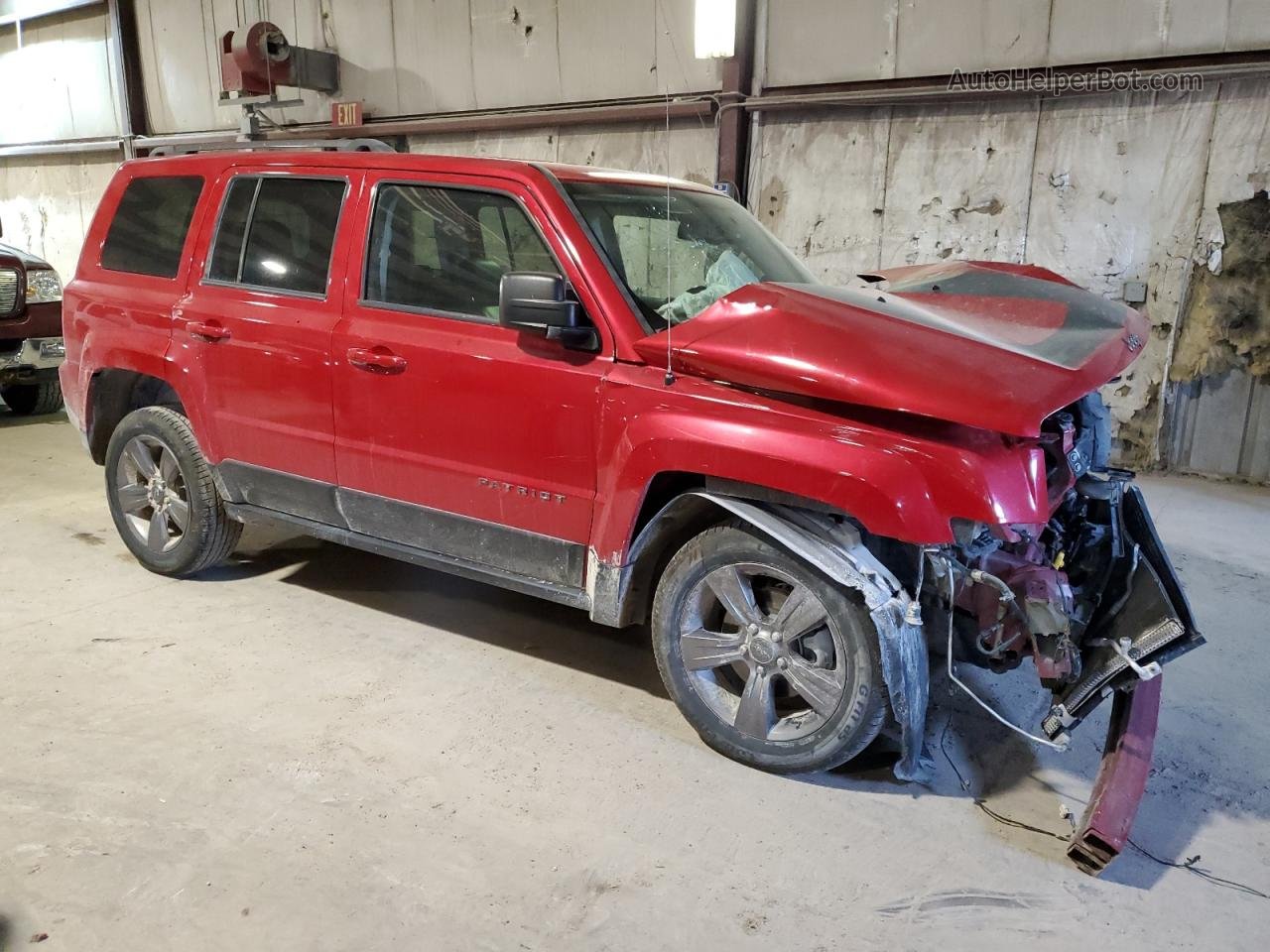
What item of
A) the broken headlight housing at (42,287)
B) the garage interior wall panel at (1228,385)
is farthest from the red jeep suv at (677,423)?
the broken headlight housing at (42,287)

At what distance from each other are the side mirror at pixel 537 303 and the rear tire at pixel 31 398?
674cm

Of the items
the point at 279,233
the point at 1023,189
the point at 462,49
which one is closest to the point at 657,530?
the point at 279,233

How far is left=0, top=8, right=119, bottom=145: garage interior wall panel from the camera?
1216 cm

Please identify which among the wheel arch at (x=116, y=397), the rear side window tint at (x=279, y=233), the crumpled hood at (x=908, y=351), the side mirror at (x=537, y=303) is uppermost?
the rear side window tint at (x=279, y=233)

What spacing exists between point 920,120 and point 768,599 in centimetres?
524

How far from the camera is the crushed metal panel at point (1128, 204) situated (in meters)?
6.11

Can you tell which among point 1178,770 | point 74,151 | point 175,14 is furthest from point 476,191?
point 74,151

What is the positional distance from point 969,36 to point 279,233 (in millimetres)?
5202

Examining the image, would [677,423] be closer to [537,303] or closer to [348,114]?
[537,303]

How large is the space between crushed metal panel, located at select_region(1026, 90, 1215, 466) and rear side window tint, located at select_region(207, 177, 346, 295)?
16.9ft

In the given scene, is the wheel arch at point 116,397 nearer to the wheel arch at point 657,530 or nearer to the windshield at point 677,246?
the windshield at point 677,246

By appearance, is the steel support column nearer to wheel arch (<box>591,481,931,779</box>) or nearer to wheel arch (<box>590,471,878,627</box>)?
wheel arch (<box>590,471,878,627</box>)

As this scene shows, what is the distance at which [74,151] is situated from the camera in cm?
1260

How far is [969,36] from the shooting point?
6.48m
